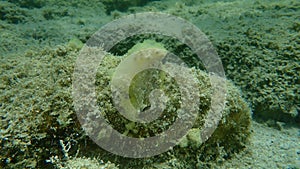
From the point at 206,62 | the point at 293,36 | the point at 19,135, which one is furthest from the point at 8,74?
the point at 293,36

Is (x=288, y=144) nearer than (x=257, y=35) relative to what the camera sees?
Yes

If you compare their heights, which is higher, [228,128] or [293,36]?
[293,36]

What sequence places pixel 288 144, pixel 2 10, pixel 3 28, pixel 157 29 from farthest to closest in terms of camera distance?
pixel 2 10 → pixel 3 28 → pixel 157 29 → pixel 288 144

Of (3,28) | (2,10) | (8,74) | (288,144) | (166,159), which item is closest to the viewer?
(166,159)

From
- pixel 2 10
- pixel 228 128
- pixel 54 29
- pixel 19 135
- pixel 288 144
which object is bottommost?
pixel 288 144

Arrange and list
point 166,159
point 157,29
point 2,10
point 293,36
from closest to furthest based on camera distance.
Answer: point 166,159, point 293,36, point 157,29, point 2,10

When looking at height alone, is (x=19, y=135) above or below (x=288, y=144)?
above

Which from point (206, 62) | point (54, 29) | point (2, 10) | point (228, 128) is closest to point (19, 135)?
point (228, 128)

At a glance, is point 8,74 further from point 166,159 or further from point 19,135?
point 166,159

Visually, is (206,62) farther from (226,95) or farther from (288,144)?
(288,144)
